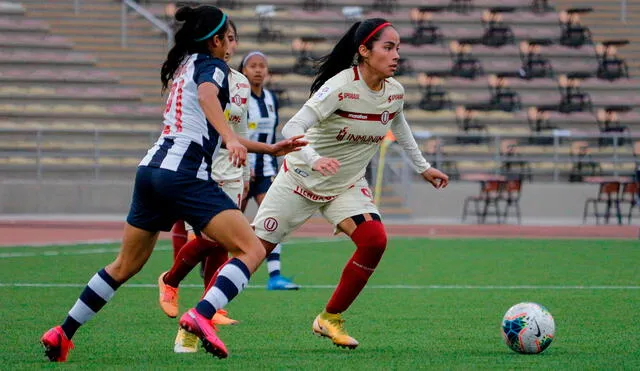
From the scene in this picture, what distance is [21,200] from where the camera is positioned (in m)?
27.0

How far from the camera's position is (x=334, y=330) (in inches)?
325

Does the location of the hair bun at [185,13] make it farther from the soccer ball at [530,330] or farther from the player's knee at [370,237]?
the soccer ball at [530,330]

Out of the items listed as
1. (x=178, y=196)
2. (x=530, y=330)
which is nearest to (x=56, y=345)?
(x=178, y=196)

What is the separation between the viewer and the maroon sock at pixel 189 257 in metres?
9.91

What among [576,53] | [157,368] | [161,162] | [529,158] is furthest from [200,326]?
[576,53]

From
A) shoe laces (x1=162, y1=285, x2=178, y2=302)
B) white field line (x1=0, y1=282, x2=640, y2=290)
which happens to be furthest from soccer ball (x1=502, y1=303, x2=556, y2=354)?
white field line (x1=0, y1=282, x2=640, y2=290)

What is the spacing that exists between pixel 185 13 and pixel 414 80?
992 inches

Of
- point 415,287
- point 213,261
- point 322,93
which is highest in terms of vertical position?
point 322,93

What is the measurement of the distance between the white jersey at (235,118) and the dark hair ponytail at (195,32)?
9.85 ft

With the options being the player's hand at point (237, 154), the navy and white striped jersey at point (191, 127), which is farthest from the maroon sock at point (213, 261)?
the player's hand at point (237, 154)

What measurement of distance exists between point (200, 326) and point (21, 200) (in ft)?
68.3

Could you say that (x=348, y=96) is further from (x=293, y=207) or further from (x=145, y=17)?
(x=145, y=17)

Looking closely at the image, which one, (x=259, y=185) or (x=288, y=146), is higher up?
(x=288, y=146)

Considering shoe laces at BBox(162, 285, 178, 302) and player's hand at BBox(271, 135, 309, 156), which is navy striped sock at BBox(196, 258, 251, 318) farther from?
shoe laces at BBox(162, 285, 178, 302)
